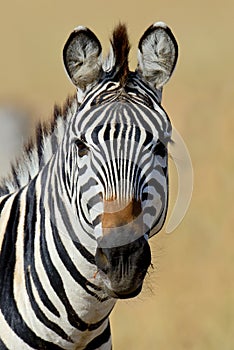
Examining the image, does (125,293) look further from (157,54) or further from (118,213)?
(157,54)

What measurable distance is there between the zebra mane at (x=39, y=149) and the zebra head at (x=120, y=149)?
0.36 metres

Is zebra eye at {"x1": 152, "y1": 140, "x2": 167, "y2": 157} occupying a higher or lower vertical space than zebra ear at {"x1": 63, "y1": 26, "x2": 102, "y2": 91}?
lower

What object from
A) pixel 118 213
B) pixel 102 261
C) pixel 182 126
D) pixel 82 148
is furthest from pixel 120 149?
pixel 182 126

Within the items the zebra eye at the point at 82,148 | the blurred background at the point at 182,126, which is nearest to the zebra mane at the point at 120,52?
the zebra eye at the point at 82,148

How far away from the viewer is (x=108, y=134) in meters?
4.68

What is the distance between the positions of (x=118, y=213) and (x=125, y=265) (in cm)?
26

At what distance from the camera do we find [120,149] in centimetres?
463

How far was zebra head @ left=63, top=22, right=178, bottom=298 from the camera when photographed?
175 inches

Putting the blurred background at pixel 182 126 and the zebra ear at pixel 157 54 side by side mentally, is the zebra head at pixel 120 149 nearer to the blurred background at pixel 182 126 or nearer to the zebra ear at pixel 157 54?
the zebra ear at pixel 157 54

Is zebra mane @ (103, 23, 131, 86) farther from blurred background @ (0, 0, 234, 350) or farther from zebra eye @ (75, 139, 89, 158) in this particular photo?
blurred background @ (0, 0, 234, 350)

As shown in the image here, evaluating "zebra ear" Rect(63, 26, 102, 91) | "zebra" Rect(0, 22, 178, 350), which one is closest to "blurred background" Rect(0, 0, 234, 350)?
"zebra" Rect(0, 22, 178, 350)

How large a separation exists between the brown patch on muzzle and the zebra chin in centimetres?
11

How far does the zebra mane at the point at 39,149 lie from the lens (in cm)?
544

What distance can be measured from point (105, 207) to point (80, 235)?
0.54 meters
